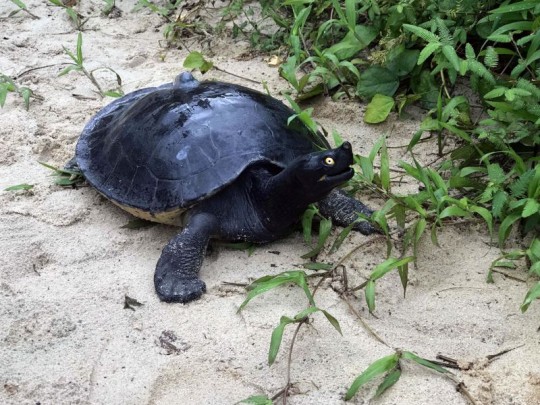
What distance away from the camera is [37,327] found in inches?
110

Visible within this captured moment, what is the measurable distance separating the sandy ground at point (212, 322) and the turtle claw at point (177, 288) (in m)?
0.05

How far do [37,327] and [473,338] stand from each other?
174 cm

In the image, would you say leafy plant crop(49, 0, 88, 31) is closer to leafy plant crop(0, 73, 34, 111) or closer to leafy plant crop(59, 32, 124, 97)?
leafy plant crop(59, 32, 124, 97)

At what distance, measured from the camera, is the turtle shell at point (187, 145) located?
329cm

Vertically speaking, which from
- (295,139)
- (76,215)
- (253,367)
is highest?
(295,139)

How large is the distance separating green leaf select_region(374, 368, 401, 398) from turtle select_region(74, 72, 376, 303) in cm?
90

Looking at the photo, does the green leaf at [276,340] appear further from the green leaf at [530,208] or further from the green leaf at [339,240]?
the green leaf at [530,208]

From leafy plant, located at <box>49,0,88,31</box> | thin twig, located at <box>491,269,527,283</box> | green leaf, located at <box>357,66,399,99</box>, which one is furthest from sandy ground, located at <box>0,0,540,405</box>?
leafy plant, located at <box>49,0,88,31</box>

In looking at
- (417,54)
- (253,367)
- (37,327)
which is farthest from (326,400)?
(417,54)

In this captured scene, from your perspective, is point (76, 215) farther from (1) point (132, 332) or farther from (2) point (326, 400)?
(2) point (326, 400)

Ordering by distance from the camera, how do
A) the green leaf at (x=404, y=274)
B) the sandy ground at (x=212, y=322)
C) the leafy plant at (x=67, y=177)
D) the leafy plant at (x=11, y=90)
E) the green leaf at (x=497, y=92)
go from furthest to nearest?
the leafy plant at (x=11, y=90) → the leafy plant at (x=67, y=177) → the green leaf at (x=497, y=92) → the green leaf at (x=404, y=274) → the sandy ground at (x=212, y=322)

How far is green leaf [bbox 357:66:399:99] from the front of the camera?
13.6 feet

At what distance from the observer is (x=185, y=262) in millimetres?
3076

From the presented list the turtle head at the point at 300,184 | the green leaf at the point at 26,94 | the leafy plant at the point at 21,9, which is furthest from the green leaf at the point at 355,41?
the leafy plant at the point at 21,9
